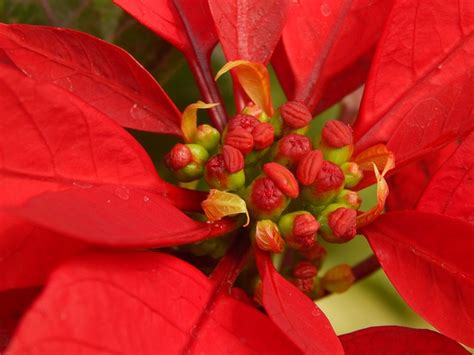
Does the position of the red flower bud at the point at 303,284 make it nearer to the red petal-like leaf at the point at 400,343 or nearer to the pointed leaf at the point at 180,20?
the red petal-like leaf at the point at 400,343

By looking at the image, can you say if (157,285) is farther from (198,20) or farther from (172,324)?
(198,20)

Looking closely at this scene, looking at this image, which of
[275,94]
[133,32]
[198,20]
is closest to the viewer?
[198,20]

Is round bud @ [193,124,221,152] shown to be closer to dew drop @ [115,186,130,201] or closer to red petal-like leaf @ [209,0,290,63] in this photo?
red petal-like leaf @ [209,0,290,63]

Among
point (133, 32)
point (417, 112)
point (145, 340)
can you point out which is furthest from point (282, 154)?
point (133, 32)

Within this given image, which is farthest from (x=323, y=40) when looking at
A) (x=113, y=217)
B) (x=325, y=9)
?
(x=113, y=217)

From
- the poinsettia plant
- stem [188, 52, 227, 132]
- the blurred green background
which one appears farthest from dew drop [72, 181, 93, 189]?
the blurred green background
